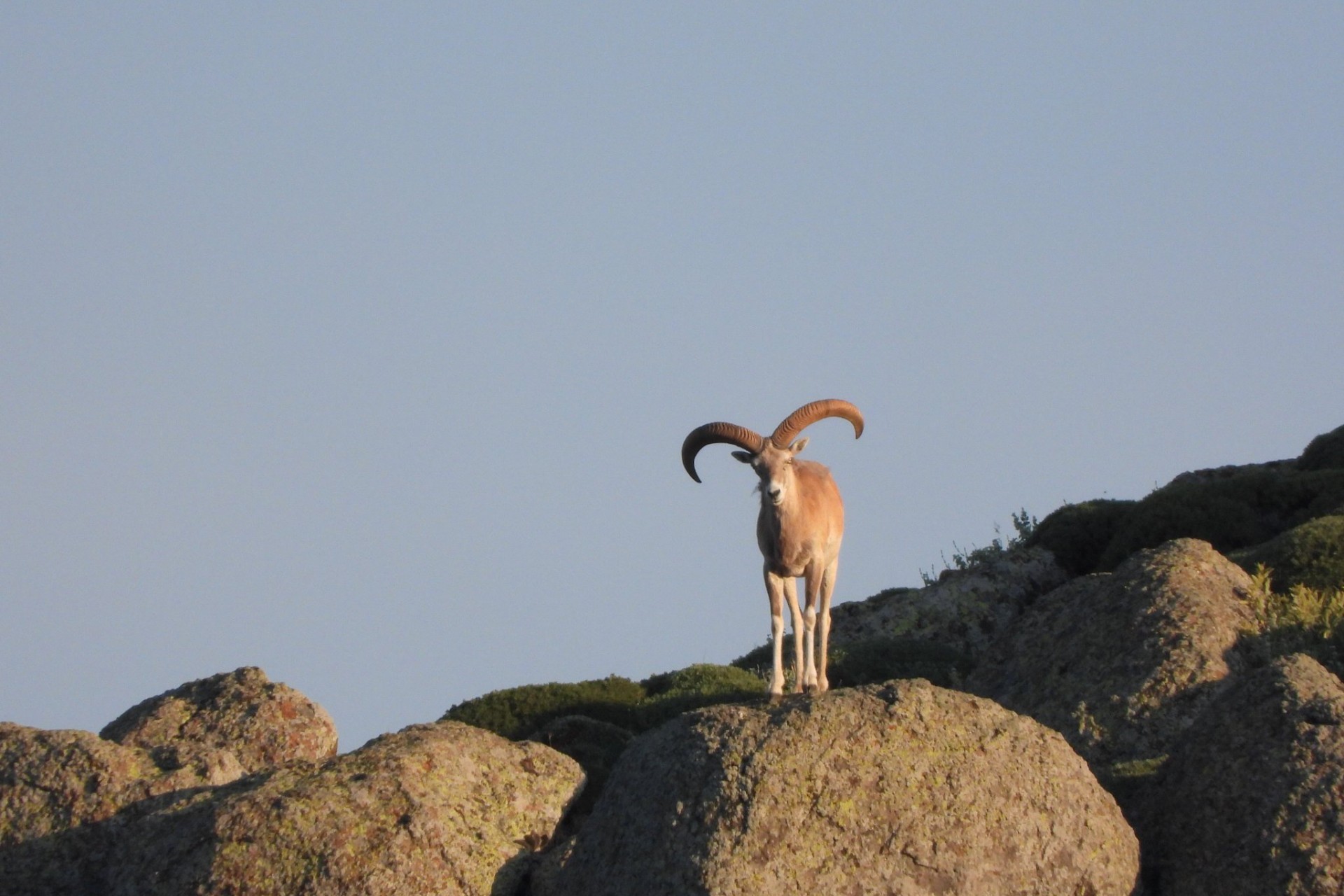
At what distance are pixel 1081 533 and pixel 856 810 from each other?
21709 millimetres

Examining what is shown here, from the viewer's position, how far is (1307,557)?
22.1 m

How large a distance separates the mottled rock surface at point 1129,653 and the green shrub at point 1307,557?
110 inches

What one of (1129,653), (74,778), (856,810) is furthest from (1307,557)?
(74,778)

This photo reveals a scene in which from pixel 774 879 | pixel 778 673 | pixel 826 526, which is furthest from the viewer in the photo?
pixel 826 526

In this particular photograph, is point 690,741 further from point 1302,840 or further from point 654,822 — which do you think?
point 1302,840

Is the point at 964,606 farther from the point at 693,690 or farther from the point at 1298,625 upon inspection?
Result: the point at 1298,625

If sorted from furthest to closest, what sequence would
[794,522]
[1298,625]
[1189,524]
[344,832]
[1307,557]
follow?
[1189,524]
[1307,557]
[794,522]
[1298,625]
[344,832]

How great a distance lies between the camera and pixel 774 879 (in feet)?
36.7

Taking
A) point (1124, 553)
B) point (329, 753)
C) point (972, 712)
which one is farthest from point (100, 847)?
point (1124, 553)

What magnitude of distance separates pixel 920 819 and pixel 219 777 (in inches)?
278

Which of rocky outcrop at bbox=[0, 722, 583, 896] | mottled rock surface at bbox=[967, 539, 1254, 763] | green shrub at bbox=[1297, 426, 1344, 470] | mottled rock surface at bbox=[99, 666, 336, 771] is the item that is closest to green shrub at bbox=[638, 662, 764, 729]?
mottled rock surface at bbox=[967, 539, 1254, 763]

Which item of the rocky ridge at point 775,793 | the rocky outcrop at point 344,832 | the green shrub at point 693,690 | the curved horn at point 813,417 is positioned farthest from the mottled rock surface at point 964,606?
the rocky outcrop at point 344,832

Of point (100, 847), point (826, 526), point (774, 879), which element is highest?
point (826, 526)

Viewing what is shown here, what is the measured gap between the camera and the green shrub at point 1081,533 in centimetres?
3167
